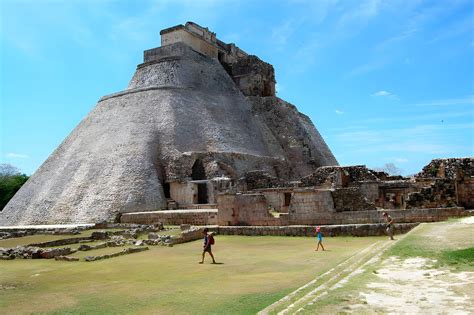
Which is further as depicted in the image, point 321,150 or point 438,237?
point 321,150

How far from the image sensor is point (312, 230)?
14.9 m

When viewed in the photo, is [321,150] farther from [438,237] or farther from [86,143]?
[438,237]

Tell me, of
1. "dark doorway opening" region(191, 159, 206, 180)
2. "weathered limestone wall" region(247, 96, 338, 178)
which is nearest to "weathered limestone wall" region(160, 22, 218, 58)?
"weathered limestone wall" region(247, 96, 338, 178)

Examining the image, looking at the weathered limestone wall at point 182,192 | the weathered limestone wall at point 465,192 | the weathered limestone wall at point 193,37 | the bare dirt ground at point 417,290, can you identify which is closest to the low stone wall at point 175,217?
the weathered limestone wall at point 182,192

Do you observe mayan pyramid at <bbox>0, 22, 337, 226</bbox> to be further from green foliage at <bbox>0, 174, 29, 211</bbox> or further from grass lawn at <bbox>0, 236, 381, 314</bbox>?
green foliage at <bbox>0, 174, 29, 211</bbox>

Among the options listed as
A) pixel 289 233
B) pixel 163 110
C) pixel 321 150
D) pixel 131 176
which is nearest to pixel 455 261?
pixel 289 233

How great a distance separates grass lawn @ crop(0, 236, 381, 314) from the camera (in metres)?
6.56

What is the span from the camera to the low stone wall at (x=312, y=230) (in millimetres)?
13727

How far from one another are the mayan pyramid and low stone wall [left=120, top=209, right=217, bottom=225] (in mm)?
1152

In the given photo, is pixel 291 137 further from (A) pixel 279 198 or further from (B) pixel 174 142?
(A) pixel 279 198

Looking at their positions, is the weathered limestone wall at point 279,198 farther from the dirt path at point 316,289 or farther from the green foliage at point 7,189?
the green foliage at point 7,189

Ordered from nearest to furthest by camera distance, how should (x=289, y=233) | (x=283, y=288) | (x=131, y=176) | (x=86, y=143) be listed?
(x=283, y=288) < (x=289, y=233) < (x=131, y=176) < (x=86, y=143)

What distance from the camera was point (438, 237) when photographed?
9.87 metres

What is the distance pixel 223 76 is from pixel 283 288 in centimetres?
3556
